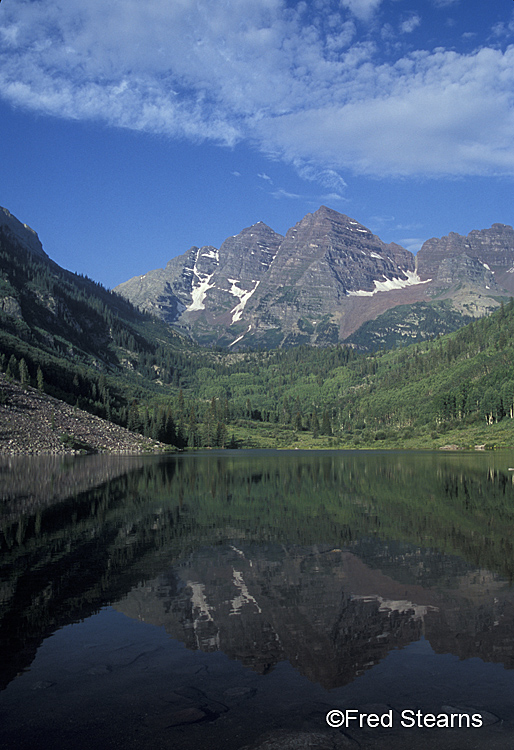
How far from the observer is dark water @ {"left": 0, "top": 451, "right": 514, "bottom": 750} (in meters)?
12.5

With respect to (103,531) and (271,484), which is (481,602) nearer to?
(103,531)

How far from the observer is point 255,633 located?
18.3 m

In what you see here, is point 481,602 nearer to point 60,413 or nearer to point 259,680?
point 259,680

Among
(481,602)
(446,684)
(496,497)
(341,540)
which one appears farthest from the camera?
(496,497)

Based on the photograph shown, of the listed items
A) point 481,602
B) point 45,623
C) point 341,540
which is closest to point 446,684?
point 481,602

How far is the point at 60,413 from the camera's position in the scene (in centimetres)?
16675

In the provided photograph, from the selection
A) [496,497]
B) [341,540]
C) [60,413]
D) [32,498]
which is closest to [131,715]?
[341,540]

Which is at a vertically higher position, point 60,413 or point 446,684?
point 60,413

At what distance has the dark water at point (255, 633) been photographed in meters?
12.5

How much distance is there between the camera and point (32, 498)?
52406mm

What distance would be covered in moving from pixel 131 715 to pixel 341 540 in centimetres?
2272

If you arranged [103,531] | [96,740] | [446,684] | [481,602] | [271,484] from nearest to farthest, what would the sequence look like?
1. [96,740]
2. [446,684]
3. [481,602]
4. [103,531]
5. [271,484]

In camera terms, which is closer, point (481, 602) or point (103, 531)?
point (481, 602)

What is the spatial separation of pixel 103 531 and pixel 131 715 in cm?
2444
